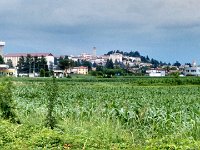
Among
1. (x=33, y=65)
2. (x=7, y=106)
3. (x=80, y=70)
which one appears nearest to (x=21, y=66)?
(x=33, y=65)

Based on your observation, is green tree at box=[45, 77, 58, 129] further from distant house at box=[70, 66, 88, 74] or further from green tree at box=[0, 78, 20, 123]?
distant house at box=[70, 66, 88, 74]

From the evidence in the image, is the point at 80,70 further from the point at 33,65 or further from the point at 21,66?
the point at 33,65

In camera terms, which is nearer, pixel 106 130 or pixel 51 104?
pixel 106 130

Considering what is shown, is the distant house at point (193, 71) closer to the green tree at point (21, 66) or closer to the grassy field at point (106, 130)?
the green tree at point (21, 66)

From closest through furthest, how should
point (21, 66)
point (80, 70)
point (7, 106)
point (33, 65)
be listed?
point (7, 106)
point (33, 65)
point (21, 66)
point (80, 70)

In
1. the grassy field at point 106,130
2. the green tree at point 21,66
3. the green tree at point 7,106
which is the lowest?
the grassy field at point 106,130

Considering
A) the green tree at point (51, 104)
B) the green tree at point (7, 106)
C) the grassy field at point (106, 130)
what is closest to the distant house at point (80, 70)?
the grassy field at point (106, 130)

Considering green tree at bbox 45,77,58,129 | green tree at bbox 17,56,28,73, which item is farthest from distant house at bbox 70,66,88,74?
green tree at bbox 45,77,58,129

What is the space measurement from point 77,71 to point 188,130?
455 feet

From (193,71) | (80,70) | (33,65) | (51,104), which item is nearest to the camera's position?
(51,104)

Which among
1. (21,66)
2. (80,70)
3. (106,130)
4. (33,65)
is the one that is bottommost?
(106,130)

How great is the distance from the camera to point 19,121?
47.0ft

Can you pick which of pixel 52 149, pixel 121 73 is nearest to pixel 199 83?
pixel 121 73

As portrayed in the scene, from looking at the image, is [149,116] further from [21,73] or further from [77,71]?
[77,71]
